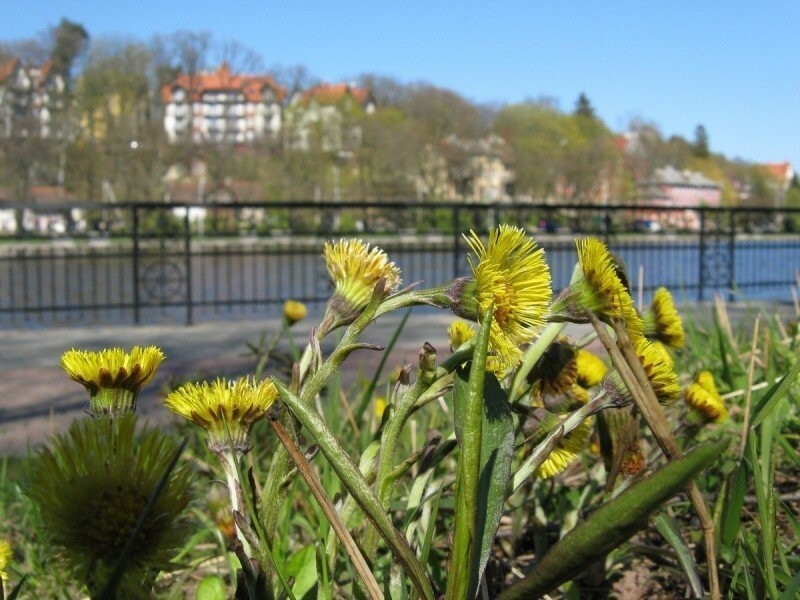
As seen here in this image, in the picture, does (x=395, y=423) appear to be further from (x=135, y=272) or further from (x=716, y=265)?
(x=716, y=265)

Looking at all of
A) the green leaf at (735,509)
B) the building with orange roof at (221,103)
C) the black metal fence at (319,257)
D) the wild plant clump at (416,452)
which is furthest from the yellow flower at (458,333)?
the building with orange roof at (221,103)

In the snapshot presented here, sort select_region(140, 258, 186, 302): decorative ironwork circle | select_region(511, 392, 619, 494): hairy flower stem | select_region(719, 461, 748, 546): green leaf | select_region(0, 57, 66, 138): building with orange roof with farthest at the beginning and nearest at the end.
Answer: select_region(0, 57, 66, 138): building with orange roof
select_region(140, 258, 186, 302): decorative ironwork circle
select_region(719, 461, 748, 546): green leaf
select_region(511, 392, 619, 494): hairy flower stem

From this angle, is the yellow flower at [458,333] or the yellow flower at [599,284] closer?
the yellow flower at [599,284]

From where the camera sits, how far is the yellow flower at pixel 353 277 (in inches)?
27.2

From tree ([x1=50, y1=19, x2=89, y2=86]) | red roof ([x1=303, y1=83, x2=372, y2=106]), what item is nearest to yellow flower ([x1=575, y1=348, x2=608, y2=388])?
tree ([x1=50, y1=19, x2=89, y2=86])

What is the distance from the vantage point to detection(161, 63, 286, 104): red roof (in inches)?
1970

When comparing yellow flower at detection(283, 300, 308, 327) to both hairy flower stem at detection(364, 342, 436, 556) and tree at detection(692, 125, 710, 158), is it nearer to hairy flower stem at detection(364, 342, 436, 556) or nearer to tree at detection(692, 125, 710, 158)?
hairy flower stem at detection(364, 342, 436, 556)

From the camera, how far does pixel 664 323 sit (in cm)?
82

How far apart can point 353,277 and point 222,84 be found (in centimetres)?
5598

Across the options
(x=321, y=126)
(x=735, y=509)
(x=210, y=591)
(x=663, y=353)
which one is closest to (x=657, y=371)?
(x=663, y=353)

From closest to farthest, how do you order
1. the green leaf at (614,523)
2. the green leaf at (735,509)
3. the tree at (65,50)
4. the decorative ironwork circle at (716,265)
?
the green leaf at (614,523) → the green leaf at (735,509) → the decorative ironwork circle at (716,265) → the tree at (65,50)

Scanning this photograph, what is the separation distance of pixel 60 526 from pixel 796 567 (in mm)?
789

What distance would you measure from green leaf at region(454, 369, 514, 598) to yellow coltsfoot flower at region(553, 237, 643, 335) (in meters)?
0.09

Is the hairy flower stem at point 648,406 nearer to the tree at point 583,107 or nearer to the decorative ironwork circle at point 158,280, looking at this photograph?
the decorative ironwork circle at point 158,280
